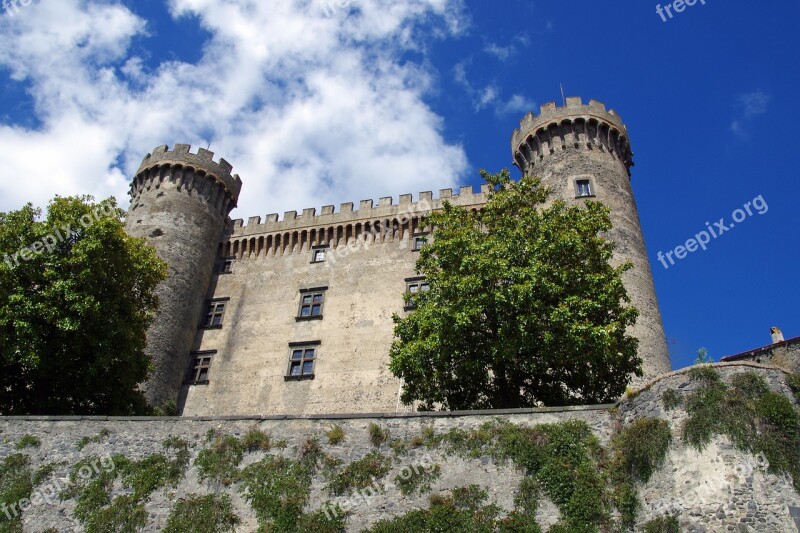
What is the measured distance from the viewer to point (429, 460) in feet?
54.7

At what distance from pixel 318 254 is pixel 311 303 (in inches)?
130

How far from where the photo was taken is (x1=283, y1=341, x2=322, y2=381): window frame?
3028cm

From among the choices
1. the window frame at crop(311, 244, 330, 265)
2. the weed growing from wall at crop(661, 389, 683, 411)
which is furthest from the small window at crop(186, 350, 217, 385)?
the weed growing from wall at crop(661, 389, 683, 411)

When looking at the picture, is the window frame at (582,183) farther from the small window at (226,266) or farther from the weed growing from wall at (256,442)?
the weed growing from wall at (256,442)

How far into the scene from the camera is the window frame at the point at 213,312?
1322 inches

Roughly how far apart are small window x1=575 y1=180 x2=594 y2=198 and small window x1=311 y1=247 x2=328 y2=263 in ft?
42.0

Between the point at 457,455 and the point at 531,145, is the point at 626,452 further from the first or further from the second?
the point at 531,145

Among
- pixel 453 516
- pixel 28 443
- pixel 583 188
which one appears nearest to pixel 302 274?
pixel 583 188

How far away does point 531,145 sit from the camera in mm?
33219

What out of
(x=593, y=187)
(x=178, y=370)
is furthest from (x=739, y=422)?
(x=178, y=370)

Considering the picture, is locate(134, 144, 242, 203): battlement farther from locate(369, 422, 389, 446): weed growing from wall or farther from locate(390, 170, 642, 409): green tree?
locate(369, 422, 389, 446): weed growing from wall
